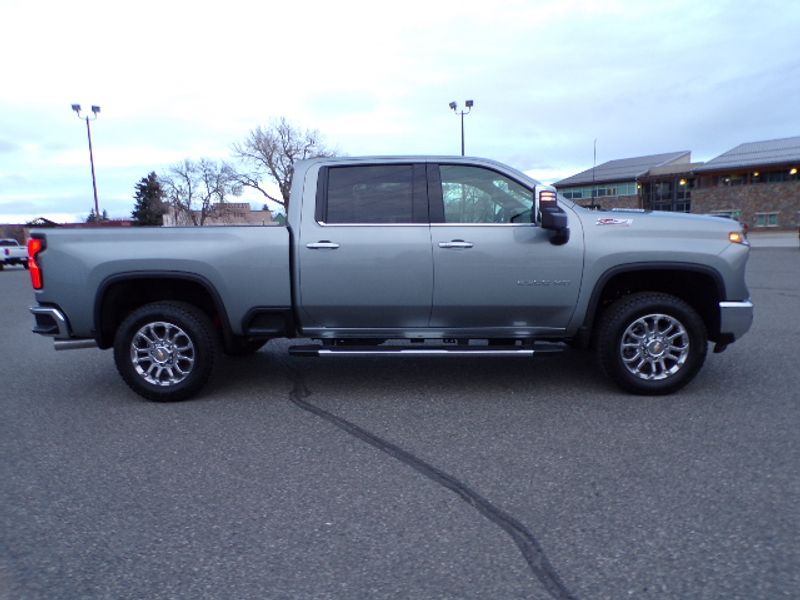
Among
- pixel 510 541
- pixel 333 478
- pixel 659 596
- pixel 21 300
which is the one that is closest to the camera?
pixel 659 596

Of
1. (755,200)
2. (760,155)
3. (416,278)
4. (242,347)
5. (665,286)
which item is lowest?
(242,347)

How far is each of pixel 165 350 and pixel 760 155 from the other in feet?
196

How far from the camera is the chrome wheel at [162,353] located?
16.3 ft

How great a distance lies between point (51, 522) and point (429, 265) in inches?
121

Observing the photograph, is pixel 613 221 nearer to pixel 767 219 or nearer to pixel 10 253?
pixel 10 253

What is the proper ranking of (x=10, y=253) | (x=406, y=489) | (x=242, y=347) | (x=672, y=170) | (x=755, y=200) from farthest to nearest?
(x=672, y=170), (x=755, y=200), (x=10, y=253), (x=242, y=347), (x=406, y=489)

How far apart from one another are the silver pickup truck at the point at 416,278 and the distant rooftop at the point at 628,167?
59.5 m

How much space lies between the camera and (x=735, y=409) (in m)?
4.57

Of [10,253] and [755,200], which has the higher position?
[755,200]

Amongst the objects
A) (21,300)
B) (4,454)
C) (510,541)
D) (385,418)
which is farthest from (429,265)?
(21,300)

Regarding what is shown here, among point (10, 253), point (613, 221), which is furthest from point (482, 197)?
point (10, 253)

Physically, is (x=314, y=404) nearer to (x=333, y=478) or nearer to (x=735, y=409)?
(x=333, y=478)

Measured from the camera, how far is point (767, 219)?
2000 inches

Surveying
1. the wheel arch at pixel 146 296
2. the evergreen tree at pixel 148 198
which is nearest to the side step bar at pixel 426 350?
the wheel arch at pixel 146 296
